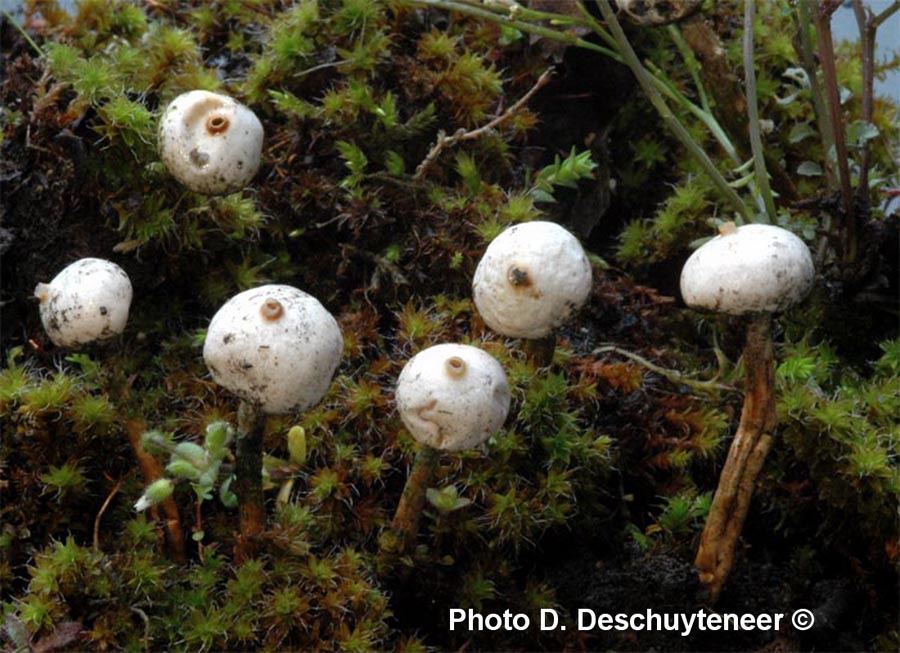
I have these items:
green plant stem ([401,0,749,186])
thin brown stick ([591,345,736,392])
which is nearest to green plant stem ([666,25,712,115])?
green plant stem ([401,0,749,186])

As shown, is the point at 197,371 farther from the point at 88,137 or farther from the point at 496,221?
the point at 496,221

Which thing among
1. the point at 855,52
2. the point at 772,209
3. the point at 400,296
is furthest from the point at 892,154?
the point at 400,296

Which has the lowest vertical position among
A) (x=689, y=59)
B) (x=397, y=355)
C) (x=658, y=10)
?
(x=397, y=355)

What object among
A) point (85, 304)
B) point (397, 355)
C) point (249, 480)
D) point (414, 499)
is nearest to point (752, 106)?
point (397, 355)

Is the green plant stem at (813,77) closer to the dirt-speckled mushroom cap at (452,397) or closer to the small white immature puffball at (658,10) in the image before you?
the small white immature puffball at (658,10)

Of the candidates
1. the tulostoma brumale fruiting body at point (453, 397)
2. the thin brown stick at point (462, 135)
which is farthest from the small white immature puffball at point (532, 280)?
the thin brown stick at point (462, 135)

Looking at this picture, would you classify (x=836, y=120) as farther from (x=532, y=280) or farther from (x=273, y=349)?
(x=273, y=349)
